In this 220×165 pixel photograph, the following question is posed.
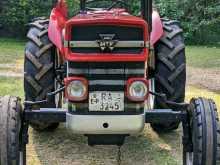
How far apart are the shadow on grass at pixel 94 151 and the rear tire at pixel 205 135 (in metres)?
1.15

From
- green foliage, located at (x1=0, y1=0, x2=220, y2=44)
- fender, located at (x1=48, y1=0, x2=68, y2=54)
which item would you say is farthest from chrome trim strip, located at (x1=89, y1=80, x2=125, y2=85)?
green foliage, located at (x1=0, y1=0, x2=220, y2=44)

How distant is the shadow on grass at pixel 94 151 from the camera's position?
5.61 m

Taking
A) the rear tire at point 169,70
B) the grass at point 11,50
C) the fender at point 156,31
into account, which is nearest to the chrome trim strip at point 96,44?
the fender at point 156,31

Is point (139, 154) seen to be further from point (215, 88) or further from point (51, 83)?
point (215, 88)

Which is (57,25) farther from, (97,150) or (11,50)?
(11,50)

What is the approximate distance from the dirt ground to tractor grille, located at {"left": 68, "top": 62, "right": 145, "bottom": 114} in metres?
5.64

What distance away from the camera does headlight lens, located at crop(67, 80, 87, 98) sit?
4.55 meters

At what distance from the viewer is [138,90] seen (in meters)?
4.60

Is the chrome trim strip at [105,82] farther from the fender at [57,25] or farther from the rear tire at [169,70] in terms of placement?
the rear tire at [169,70]

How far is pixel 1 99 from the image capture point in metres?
4.62

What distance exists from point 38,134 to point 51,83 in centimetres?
87

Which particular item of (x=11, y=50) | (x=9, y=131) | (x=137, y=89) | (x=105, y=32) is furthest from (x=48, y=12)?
(x=9, y=131)

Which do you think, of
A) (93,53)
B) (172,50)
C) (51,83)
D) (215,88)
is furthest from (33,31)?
(215,88)

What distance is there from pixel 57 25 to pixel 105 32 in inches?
71.0
